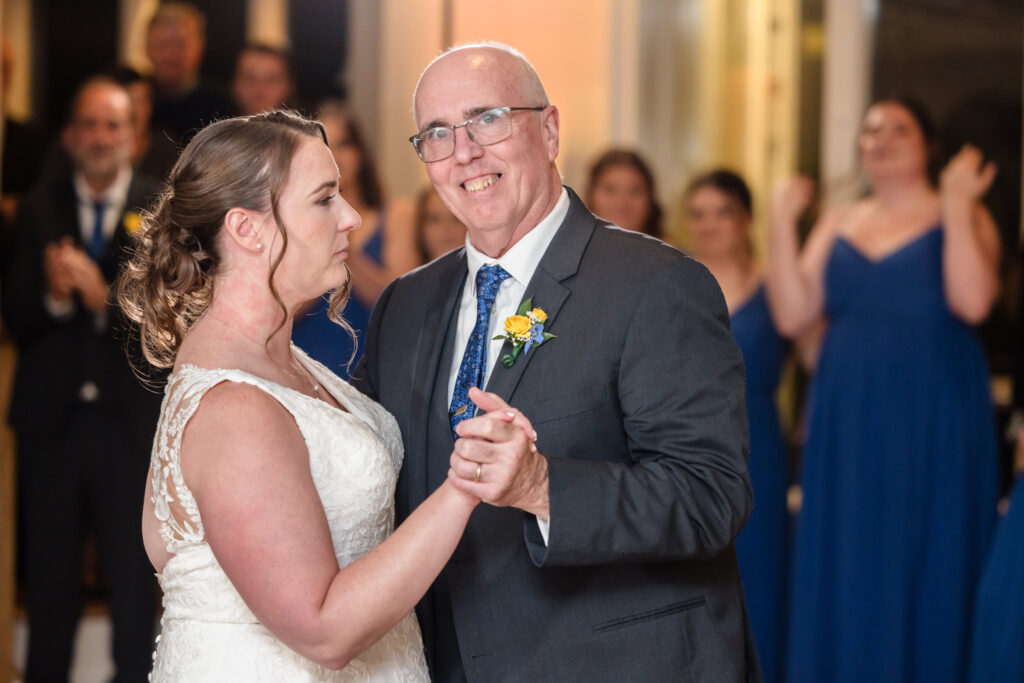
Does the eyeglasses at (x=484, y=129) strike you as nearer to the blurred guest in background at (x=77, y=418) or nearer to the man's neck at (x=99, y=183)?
the blurred guest in background at (x=77, y=418)

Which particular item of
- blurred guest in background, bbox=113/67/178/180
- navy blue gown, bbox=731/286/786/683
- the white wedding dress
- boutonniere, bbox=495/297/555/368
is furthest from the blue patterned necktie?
blurred guest in background, bbox=113/67/178/180

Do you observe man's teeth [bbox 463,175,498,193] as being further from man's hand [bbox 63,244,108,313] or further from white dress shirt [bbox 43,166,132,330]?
white dress shirt [bbox 43,166,132,330]

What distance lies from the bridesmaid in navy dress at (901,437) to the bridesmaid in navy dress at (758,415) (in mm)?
148

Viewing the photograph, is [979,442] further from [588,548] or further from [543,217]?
[588,548]

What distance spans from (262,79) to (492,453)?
3.80 metres

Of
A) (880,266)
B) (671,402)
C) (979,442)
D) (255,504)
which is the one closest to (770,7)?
(880,266)

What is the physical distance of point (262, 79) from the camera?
5.21m

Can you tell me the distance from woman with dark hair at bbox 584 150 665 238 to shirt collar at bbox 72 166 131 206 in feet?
5.84

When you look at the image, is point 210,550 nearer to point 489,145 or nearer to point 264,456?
point 264,456

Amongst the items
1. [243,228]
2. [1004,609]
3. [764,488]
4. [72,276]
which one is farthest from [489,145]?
[764,488]

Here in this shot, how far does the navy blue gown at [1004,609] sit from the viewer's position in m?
3.49

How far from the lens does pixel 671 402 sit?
210cm

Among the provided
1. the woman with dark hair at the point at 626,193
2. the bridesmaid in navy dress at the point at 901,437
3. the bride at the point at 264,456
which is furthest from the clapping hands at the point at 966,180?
the bride at the point at 264,456

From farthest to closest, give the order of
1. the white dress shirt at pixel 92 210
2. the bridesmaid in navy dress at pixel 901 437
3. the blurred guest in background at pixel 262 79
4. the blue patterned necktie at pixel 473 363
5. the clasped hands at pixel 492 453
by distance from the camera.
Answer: the blurred guest in background at pixel 262 79 < the white dress shirt at pixel 92 210 < the bridesmaid in navy dress at pixel 901 437 < the blue patterned necktie at pixel 473 363 < the clasped hands at pixel 492 453
